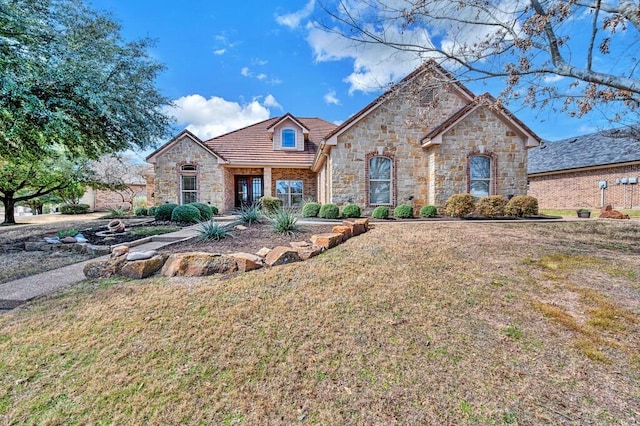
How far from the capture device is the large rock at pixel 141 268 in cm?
438

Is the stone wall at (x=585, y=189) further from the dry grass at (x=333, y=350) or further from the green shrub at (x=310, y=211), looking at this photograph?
the dry grass at (x=333, y=350)

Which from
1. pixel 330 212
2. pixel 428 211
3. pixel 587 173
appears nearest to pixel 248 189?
pixel 330 212

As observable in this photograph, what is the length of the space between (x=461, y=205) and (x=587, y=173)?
48.5 ft

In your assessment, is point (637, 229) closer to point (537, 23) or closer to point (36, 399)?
point (537, 23)

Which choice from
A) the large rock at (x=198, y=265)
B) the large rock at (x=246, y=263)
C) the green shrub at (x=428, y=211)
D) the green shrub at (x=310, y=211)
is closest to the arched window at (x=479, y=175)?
the green shrub at (x=428, y=211)

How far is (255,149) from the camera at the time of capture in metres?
17.5

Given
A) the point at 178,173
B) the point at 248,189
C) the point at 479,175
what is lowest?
the point at 248,189

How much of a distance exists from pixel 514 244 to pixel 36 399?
744 centimetres

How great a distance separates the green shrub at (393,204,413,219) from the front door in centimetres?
958

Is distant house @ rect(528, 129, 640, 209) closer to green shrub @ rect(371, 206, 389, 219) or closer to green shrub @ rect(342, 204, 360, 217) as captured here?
green shrub @ rect(371, 206, 389, 219)

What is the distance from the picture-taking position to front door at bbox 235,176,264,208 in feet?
60.2

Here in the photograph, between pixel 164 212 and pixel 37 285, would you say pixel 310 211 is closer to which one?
pixel 164 212

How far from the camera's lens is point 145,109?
7.77 m

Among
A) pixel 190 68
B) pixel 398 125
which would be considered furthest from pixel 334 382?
pixel 190 68
